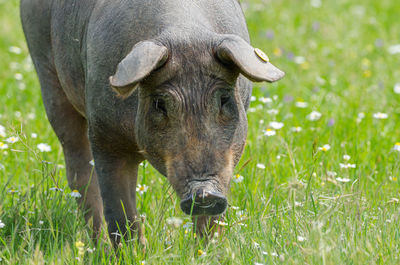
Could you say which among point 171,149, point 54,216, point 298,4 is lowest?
point 298,4

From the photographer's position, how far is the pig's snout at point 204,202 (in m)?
3.29

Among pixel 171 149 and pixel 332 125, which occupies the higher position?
pixel 171 149

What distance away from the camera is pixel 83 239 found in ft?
14.2

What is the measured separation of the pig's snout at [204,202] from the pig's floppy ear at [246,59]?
571mm

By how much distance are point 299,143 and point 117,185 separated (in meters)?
Answer: 1.95

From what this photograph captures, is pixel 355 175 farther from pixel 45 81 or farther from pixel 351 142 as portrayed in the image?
pixel 45 81

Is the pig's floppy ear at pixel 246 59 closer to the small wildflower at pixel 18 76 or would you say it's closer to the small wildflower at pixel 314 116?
the small wildflower at pixel 314 116

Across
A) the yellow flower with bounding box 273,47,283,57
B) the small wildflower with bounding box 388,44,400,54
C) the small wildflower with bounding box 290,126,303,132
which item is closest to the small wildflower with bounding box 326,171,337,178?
the small wildflower with bounding box 290,126,303,132

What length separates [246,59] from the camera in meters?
3.46

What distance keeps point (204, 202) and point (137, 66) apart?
668 millimetres

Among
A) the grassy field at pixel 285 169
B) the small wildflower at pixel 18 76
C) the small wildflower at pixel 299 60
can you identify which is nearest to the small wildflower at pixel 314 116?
the grassy field at pixel 285 169

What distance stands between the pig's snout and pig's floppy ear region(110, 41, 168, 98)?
0.56 metres

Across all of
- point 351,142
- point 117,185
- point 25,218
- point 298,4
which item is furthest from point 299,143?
point 298,4

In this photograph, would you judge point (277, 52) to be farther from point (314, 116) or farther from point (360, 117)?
point (314, 116)
